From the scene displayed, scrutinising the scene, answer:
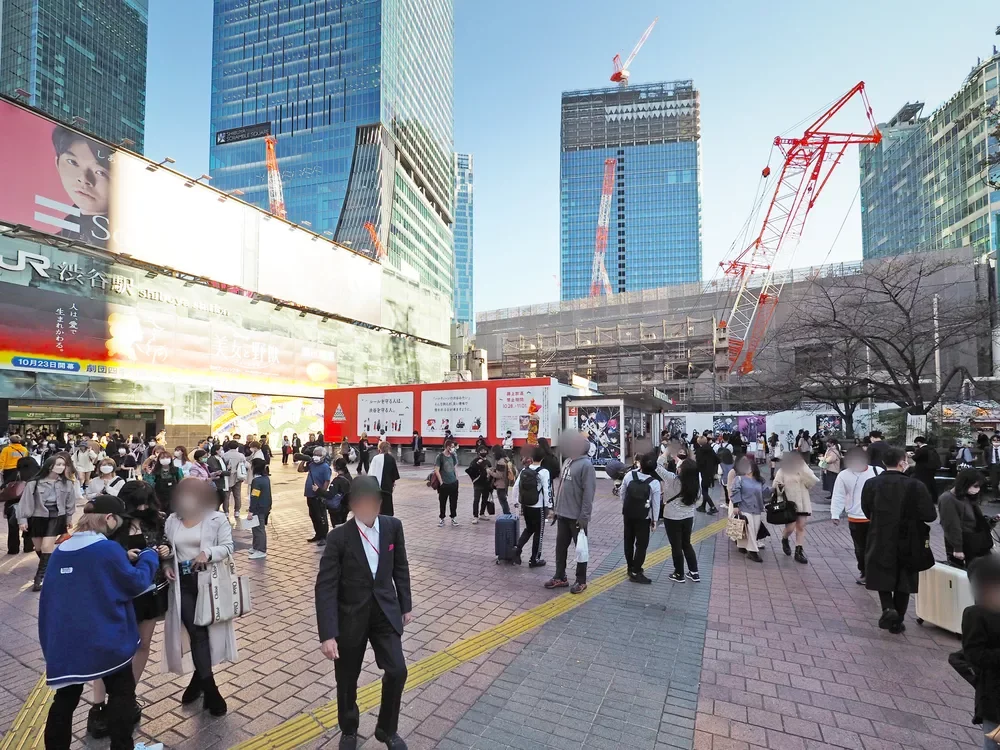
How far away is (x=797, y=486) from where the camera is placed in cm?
755

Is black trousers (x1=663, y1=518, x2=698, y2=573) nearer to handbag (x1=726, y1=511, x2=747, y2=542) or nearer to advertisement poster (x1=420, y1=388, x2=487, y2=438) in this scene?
handbag (x1=726, y1=511, x2=747, y2=542)

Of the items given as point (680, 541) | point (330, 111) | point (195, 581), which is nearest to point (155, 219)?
point (195, 581)

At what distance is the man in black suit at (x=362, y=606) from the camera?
9.06 ft

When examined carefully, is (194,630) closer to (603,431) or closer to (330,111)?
(603,431)

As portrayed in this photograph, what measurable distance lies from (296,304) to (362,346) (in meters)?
6.68

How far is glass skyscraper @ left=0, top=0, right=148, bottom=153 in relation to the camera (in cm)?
8944

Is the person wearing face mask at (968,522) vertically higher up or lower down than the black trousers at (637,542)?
higher up

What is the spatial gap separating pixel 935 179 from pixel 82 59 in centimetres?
14374

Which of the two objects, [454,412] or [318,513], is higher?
[454,412]

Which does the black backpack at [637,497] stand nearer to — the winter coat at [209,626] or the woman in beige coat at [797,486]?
the woman in beige coat at [797,486]

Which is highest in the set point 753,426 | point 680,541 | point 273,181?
point 273,181

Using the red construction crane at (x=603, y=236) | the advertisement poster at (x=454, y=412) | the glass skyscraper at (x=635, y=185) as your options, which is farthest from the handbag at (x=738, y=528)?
the glass skyscraper at (x=635, y=185)

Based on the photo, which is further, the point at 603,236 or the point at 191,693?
the point at 603,236

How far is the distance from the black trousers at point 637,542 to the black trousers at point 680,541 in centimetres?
33
